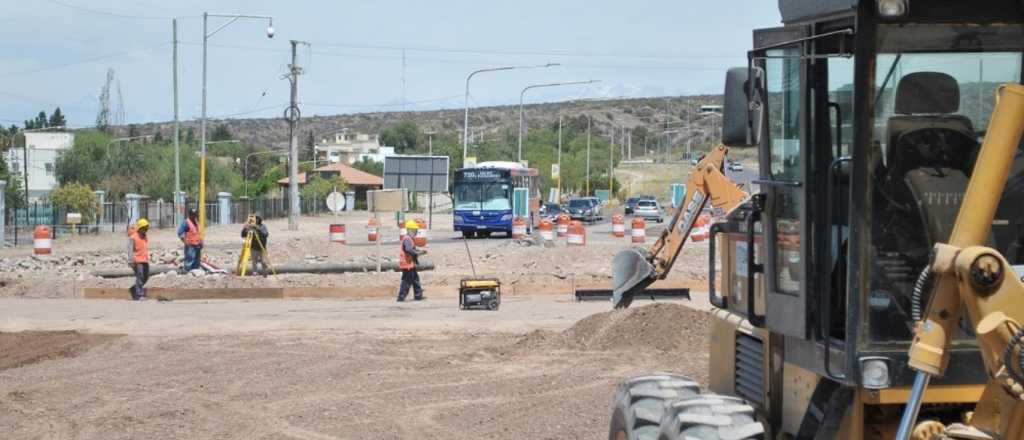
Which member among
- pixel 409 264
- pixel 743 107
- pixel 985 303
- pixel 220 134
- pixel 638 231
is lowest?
pixel 409 264

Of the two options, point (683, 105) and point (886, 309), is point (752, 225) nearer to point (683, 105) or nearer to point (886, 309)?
point (886, 309)

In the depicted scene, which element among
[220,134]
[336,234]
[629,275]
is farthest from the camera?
[220,134]

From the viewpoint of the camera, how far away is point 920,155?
503 centimetres

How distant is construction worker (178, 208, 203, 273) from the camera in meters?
29.4

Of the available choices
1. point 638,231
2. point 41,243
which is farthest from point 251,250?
point 638,231

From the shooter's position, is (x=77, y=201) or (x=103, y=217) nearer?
(x=77, y=201)

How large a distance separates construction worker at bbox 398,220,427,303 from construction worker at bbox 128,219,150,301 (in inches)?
196

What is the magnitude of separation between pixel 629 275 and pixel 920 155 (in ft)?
18.0

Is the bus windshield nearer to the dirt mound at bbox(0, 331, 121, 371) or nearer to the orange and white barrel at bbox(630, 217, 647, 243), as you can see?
the orange and white barrel at bbox(630, 217, 647, 243)

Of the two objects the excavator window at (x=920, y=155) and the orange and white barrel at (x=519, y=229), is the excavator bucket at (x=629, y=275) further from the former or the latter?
the orange and white barrel at (x=519, y=229)

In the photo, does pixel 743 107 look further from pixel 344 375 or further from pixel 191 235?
pixel 191 235

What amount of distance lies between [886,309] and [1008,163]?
79cm

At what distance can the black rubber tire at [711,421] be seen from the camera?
5391mm

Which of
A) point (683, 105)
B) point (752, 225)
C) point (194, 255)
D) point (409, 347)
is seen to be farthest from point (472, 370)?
point (683, 105)
